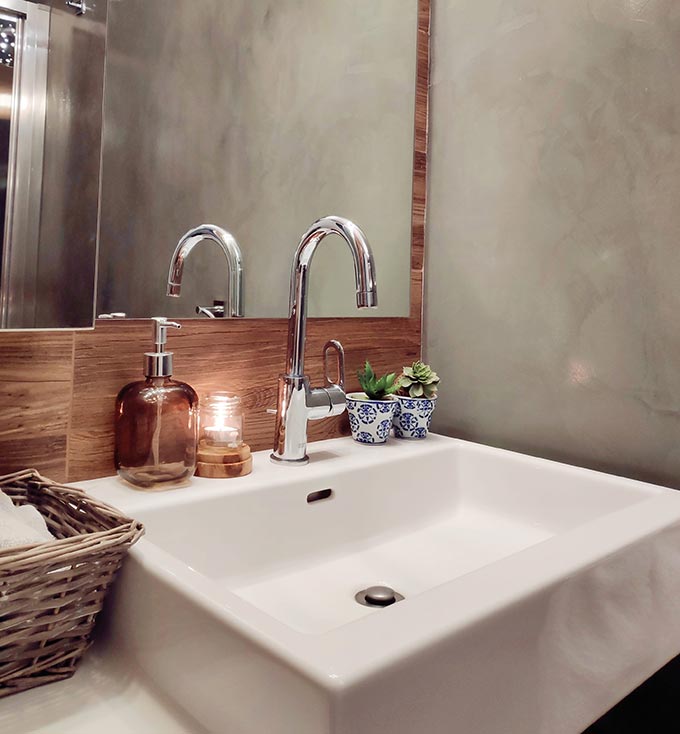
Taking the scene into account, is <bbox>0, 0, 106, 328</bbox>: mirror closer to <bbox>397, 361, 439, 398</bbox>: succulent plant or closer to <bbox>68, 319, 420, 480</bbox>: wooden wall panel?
<bbox>68, 319, 420, 480</bbox>: wooden wall panel

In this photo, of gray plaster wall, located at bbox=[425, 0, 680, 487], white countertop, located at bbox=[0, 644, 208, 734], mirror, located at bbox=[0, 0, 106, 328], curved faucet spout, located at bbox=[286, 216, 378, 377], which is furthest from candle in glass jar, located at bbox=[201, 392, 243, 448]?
gray plaster wall, located at bbox=[425, 0, 680, 487]

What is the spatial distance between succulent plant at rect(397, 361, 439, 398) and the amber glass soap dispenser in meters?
0.43

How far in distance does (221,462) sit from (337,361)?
340 millimetres

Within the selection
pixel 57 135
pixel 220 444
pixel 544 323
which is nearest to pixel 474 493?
pixel 544 323

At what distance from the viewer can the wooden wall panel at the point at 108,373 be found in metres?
0.76

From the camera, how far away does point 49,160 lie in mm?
704

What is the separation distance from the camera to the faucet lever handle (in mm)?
1047

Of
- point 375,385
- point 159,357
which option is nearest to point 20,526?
point 159,357

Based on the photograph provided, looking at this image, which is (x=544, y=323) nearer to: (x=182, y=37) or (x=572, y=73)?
(x=572, y=73)

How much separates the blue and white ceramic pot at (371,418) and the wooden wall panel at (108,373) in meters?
0.06

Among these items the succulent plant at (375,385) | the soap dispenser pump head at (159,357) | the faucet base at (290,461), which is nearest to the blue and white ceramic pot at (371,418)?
the succulent plant at (375,385)

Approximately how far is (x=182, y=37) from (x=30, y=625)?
0.78 meters

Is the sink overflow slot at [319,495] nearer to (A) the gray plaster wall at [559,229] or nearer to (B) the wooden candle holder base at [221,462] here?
(B) the wooden candle holder base at [221,462]

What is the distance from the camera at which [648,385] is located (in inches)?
38.4
